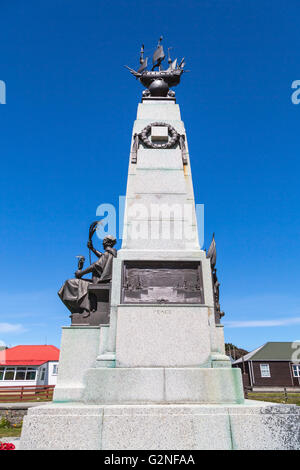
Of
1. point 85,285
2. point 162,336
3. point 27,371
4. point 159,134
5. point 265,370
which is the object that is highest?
point 159,134

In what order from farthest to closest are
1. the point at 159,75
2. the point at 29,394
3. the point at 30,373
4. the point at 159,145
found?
the point at 30,373, the point at 29,394, the point at 159,75, the point at 159,145

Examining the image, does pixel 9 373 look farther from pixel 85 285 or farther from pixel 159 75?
pixel 159 75

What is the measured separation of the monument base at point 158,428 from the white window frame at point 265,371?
39415mm

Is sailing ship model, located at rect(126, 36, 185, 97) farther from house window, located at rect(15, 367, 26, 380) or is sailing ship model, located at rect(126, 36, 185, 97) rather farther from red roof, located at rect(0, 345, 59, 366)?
house window, located at rect(15, 367, 26, 380)

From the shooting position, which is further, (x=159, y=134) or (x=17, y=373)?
(x=17, y=373)

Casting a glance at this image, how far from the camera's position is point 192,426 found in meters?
4.18

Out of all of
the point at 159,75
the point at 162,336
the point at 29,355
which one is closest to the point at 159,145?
the point at 159,75

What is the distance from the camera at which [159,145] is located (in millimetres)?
8117

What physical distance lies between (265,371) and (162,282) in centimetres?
3947

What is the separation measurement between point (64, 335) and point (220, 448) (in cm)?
349

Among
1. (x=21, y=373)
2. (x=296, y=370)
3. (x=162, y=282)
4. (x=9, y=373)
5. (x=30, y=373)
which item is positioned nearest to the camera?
(x=162, y=282)

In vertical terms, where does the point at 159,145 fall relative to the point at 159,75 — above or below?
below
